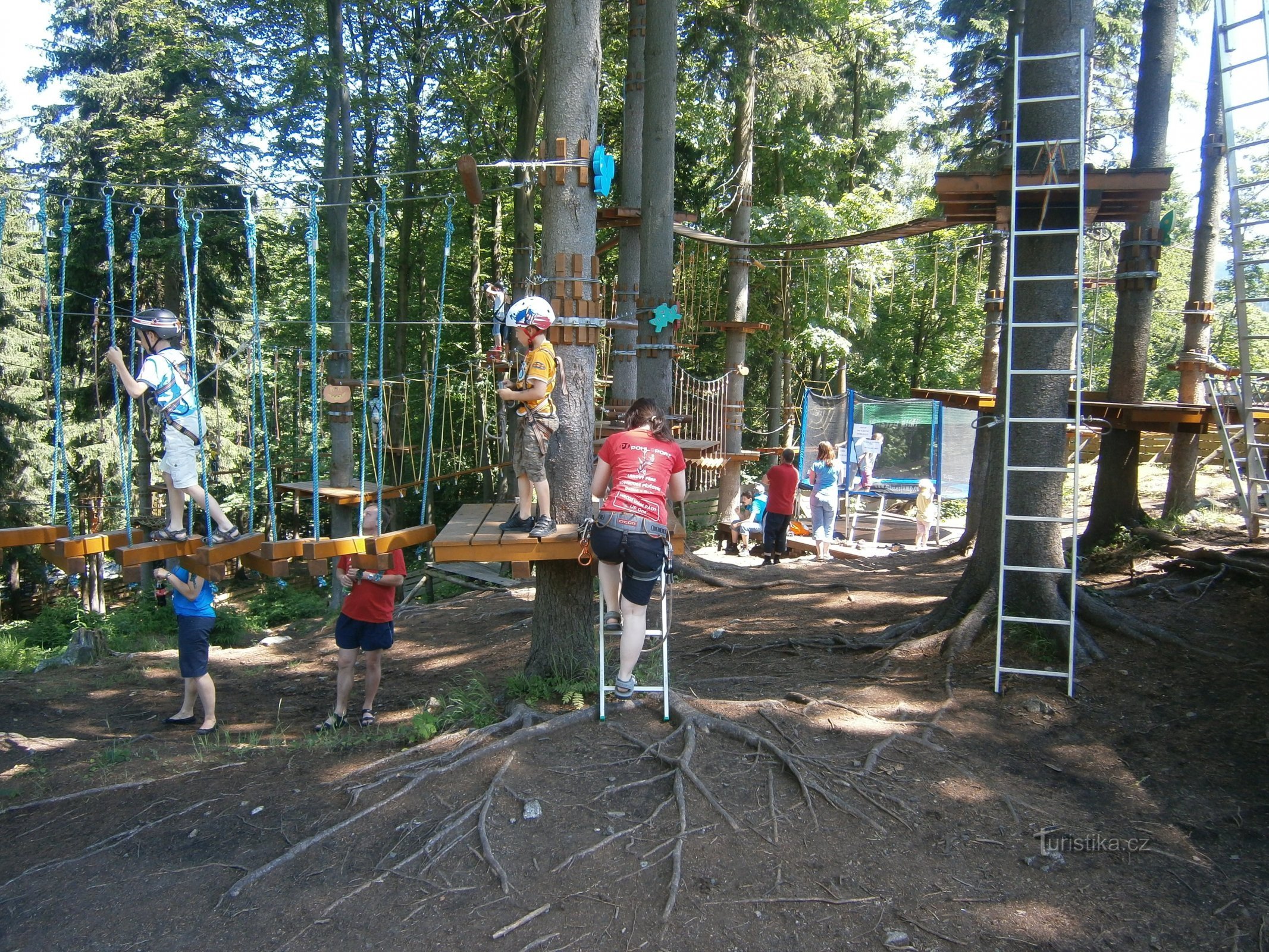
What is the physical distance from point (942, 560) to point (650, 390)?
5.45 meters

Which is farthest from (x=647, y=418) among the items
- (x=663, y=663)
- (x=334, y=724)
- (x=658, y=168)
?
(x=658, y=168)

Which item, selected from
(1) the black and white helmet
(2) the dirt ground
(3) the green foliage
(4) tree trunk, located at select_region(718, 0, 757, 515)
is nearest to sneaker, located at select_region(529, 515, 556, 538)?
(2) the dirt ground

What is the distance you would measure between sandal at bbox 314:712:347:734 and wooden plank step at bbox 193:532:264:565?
1.64 m

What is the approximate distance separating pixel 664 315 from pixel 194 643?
19.3 feet

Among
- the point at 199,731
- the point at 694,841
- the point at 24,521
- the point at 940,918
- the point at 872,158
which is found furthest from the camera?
the point at 872,158

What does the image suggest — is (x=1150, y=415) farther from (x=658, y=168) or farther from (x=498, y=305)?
(x=498, y=305)

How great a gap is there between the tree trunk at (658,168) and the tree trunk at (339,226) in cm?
503

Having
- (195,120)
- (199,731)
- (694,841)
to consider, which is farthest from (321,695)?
(195,120)

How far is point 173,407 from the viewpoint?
5.59 metres

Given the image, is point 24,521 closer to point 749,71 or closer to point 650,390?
point 650,390

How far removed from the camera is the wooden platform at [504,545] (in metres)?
5.17

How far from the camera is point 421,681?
8578 millimetres

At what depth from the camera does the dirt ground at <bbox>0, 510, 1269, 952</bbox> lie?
12.0ft

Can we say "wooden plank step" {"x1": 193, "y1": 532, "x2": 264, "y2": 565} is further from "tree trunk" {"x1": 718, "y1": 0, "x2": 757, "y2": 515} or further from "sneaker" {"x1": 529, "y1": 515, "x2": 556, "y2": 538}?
"tree trunk" {"x1": 718, "y1": 0, "x2": 757, "y2": 515}
